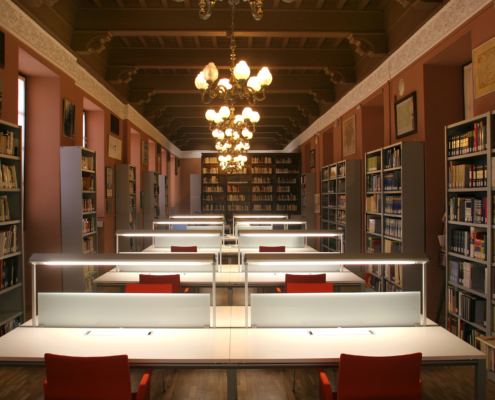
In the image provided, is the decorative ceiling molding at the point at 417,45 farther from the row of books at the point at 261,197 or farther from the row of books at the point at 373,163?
the row of books at the point at 261,197

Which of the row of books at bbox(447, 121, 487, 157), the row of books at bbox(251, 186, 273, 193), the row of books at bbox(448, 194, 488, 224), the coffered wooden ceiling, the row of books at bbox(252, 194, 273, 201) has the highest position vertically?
the coffered wooden ceiling

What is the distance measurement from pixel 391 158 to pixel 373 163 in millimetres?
619

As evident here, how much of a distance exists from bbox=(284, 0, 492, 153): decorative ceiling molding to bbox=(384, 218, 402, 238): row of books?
7.21ft

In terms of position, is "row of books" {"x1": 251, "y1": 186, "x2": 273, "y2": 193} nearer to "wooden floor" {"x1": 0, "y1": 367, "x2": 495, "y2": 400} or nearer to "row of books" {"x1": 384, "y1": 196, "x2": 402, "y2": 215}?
"row of books" {"x1": 384, "y1": 196, "x2": 402, "y2": 215}

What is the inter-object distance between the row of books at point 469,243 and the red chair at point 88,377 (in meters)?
3.02

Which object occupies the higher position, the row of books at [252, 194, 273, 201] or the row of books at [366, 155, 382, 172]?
the row of books at [366, 155, 382, 172]

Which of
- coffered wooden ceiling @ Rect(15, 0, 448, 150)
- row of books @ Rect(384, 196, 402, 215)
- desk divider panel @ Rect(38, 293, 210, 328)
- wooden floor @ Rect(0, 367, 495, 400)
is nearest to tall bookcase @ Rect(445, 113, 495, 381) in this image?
wooden floor @ Rect(0, 367, 495, 400)

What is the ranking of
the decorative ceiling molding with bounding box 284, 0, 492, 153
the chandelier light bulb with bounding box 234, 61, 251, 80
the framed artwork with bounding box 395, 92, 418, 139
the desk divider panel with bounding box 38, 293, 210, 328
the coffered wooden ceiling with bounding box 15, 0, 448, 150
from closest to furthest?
the desk divider panel with bounding box 38, 293, 210, 328
the decorative ceiling molding with bounding box 284, 0, 492, 153
the chandelier light bulb with bounding box 234, 61, 251, 80
the framed artwork with bounding box 395, 92, 418, 139
the coffered wooden ceiling with bounding box 15, 0, 448, 150

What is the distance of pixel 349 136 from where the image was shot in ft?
26.3

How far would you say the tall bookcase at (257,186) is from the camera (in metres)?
14.5

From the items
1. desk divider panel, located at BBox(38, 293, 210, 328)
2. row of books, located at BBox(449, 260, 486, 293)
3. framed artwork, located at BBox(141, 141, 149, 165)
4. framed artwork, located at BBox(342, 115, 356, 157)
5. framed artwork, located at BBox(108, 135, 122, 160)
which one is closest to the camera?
desk divider panel, located at BBox(38, 293, 210, 328)

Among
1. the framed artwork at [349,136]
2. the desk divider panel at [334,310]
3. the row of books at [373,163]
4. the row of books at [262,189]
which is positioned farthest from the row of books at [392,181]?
A: the row of books at [262,189]

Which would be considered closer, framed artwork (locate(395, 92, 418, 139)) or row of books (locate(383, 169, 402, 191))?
row of books (locate(383, 169, 402, 191))

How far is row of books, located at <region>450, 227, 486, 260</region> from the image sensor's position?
3322 millimetres
